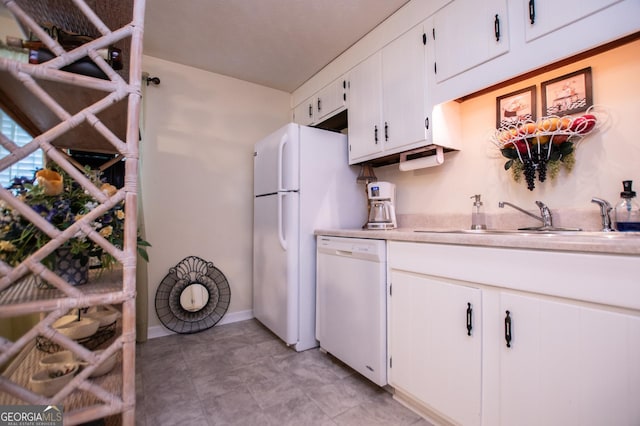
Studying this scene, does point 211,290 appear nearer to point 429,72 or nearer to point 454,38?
point 429,72

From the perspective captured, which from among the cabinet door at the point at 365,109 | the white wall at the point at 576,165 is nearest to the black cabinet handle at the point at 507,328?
the white wall at the point at 576,165

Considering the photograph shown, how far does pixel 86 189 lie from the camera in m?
0.76

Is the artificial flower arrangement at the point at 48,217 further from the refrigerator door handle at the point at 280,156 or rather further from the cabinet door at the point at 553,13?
the cabinet door at the point at 553,13

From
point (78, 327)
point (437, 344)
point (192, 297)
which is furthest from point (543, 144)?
point (192, 297)

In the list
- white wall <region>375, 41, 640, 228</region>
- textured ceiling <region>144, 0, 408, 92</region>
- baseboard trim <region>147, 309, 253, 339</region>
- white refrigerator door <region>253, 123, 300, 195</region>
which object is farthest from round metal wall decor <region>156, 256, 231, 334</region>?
white wall <region>375, 41, 640, 228</region>

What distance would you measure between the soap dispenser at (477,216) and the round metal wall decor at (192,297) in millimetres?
2246

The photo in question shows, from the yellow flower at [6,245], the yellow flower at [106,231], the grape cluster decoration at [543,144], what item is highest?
the grape cluster decoration at [543,144]

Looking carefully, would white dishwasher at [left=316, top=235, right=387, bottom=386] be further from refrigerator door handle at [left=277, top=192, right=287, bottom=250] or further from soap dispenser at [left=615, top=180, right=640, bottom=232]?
soap dispenser at [left=615, top=180, right=640, bottom=232]

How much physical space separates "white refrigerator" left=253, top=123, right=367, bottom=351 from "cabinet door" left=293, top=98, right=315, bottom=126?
23.1 inches

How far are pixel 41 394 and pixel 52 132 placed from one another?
0.71 m

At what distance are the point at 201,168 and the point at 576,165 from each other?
2.81 metres

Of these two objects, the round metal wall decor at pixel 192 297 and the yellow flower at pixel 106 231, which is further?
the round metal wall decor at pixel 192 297

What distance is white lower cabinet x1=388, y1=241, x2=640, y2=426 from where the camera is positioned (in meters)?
0.87

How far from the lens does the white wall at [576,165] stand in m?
1.29
